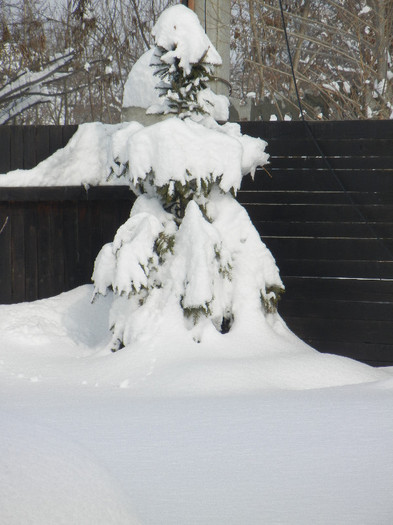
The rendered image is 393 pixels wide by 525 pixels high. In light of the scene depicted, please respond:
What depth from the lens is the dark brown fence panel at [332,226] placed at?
237 inches

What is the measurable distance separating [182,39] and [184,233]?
1.56 m

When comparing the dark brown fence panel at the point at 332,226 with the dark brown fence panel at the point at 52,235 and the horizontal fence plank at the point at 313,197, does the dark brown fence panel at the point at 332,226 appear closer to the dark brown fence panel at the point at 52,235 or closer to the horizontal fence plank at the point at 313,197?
the horizontal fence plank at the point at 313,197

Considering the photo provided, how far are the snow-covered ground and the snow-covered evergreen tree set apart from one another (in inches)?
10.2

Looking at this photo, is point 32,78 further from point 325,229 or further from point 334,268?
point 334,268

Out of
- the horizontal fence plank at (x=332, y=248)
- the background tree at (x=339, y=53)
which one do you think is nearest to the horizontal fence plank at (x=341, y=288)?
the horizontal fence plank at (x=332, y=248)

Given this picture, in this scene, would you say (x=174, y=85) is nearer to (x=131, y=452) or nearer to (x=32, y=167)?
(x=32, y=167)

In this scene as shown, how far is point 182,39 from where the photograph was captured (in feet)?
18.7

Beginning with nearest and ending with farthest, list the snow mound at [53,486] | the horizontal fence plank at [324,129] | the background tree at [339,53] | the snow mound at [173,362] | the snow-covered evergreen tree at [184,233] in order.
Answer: the snow mound at [53,486]
the snow mound at [173,362]
the snow-covered evergreen tree at [184,233]
the horizontal fence plank at [324,129]
the background tree at [339,53]

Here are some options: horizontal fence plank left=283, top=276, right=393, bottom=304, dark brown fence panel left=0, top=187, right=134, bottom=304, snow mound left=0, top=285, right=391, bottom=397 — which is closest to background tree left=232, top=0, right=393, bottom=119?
dark brown fence panel left=0, top=187, right=134, bottom=304

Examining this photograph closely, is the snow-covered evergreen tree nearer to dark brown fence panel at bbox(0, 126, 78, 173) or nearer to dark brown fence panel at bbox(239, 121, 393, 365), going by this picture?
dark brown fence panel at bbox(239, 121, 393, 365)

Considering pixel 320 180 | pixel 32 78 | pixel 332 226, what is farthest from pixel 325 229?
pixel 32 78

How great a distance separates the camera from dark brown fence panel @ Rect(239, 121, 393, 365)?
6.03 metres

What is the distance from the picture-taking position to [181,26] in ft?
18.7

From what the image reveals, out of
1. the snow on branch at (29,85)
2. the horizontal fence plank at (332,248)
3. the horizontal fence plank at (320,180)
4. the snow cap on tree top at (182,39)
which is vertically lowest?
the horizontal fence plank at (332,248)
